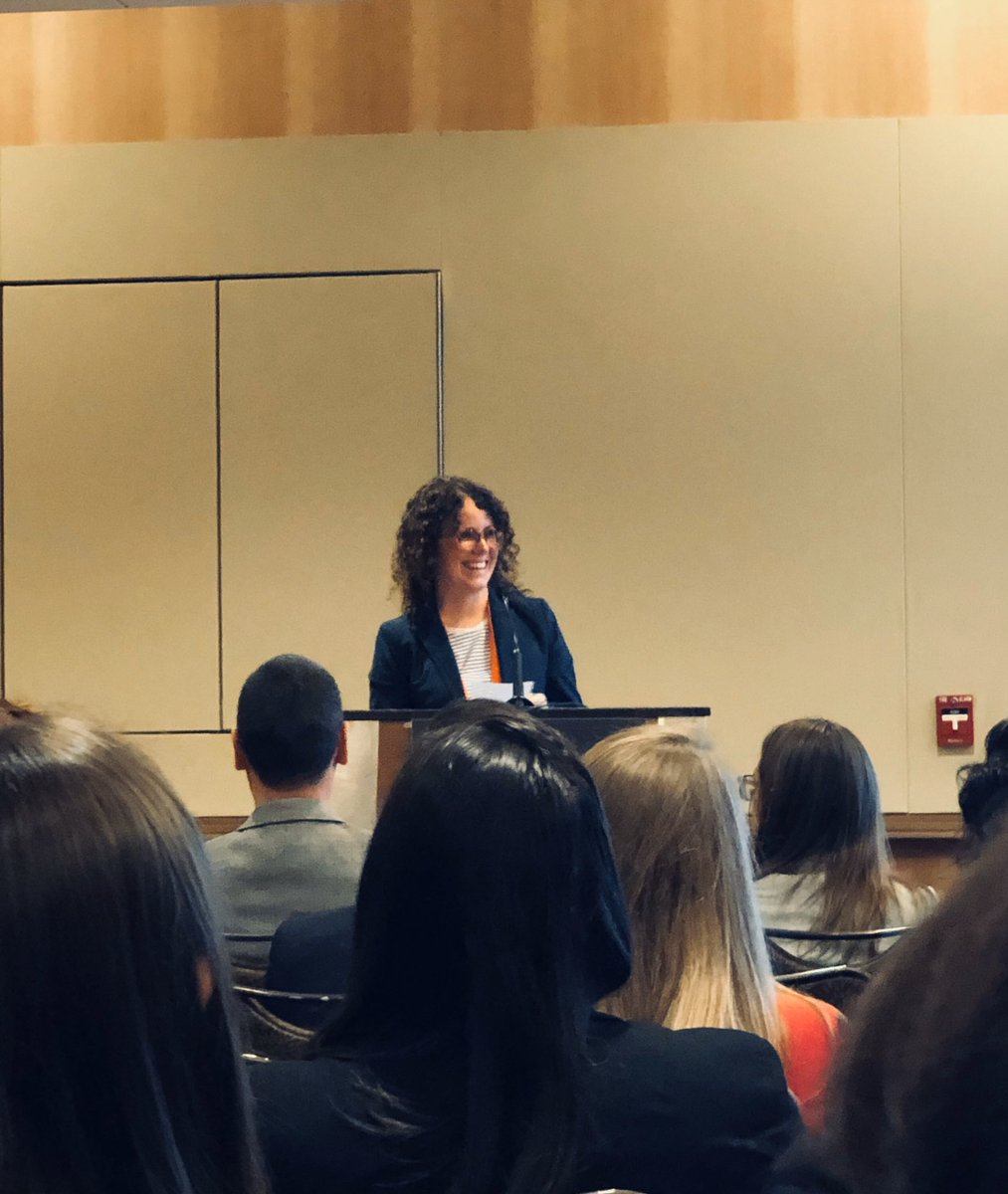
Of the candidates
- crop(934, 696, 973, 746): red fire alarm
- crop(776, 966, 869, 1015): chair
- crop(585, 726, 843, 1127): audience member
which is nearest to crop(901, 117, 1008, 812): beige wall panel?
crop(934, 696, 973, 746): red fire alarm

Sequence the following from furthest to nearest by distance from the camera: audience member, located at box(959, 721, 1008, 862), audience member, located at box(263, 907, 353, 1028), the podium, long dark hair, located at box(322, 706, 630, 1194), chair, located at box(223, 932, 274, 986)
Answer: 1. the podium
2. audience member, located at box(959, 721, 1008, 862)
3. chair, located at box(223, 932, 274, 986)
4. audience member, located at box(263, 907, 353, 1028)
5. long dark hair, located at box(322, 706, 630, 1194)

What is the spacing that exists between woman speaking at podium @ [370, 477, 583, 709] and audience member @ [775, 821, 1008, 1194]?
11.5ft

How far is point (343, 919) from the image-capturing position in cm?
188

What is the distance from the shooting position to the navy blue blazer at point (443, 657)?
13.6 feet

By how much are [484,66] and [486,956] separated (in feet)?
16.1

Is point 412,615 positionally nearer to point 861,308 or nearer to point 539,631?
point 539,631

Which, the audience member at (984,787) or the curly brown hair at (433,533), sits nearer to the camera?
the audience member at (984,787)

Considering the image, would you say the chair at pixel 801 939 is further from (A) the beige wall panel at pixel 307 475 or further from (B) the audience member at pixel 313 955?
(A) the beige wall panel at pixel 307 475

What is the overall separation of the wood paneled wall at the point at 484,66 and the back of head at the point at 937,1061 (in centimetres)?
530

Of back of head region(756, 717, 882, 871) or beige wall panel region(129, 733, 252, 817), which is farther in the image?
beige wall panel region(129, 733, 252, 817)

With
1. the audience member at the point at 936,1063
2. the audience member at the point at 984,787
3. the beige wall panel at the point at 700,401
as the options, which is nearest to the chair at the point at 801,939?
the audience member at the point at 984,787

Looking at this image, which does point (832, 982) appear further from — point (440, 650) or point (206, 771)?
point (206, 771)

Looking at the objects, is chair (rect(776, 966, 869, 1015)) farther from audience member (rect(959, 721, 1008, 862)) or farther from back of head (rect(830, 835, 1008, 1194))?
back of head (rect(830, 835, 1008, 1194))

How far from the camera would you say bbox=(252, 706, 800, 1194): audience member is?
3.73 ft
